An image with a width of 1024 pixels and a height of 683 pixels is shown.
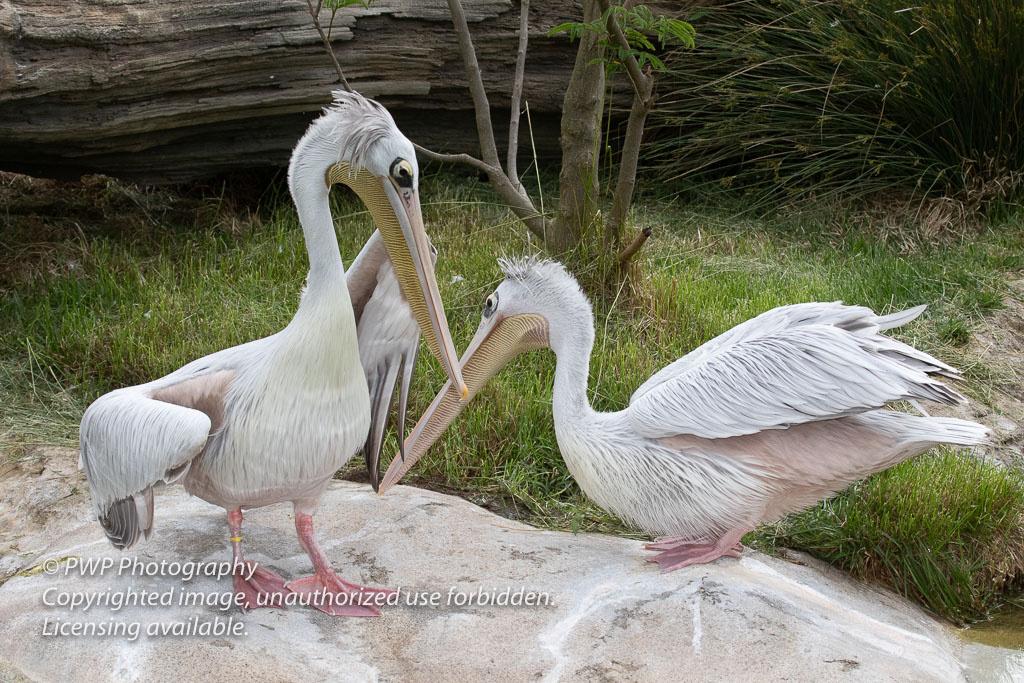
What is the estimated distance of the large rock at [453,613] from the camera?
2711 millimetres

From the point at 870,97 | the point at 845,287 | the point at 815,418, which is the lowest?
the point at 845,287

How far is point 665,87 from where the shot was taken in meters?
7.16

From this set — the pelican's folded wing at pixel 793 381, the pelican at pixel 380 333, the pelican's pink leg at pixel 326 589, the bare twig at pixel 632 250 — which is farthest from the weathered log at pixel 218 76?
the pelican's folded wing at pixel 793 381

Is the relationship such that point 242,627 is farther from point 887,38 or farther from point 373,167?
point 887,38

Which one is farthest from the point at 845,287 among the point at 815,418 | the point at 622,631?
the point at 622,631

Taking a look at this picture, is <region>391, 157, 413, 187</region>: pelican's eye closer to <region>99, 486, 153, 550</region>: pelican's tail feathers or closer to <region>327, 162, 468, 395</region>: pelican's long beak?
<region>327, 162, 468, 395</region>: pelican's long beak

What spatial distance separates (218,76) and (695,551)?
3763 millimetres

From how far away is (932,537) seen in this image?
A: 3504 mm

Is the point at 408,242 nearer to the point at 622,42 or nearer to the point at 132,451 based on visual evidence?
the point at 132,451

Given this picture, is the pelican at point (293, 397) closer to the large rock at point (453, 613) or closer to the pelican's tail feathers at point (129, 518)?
the pelican's tail feathers at point (129, 518)

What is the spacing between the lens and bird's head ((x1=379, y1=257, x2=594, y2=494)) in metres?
3.43

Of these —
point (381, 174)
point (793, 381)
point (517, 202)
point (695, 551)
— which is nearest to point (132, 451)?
point (381, 174)

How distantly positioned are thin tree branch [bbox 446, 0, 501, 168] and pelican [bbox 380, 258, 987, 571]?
191 centimetres

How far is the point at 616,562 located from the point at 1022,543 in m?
1.57
